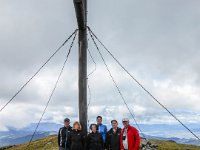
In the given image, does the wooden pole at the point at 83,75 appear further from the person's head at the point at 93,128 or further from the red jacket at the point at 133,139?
the red jacket at the point at 133,139

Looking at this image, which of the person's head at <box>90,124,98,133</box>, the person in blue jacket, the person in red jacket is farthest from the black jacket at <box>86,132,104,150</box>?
the person in red jacket

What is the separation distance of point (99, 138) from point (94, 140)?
27 cm

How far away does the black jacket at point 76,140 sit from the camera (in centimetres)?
1495

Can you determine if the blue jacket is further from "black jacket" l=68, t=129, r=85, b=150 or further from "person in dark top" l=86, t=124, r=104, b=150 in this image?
"black jacket" l=68, t=129, r=85, b=150

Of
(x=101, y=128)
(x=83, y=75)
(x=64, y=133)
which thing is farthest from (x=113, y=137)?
(x=83, y=75)

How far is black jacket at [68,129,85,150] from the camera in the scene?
1495cm

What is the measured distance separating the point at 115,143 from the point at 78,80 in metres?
3.42

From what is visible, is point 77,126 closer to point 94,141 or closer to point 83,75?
point 94,141

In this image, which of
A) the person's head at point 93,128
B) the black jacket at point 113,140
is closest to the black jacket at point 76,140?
the person's head at point 93,128

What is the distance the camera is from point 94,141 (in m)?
15.1

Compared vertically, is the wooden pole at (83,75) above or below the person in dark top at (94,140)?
above

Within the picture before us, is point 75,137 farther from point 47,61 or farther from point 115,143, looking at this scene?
point 47,61

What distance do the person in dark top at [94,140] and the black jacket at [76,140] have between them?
0.94 ft

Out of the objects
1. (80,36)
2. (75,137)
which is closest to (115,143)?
(75,137)
